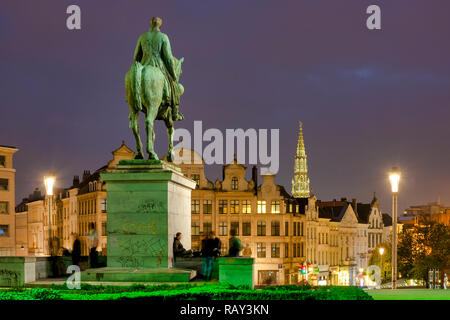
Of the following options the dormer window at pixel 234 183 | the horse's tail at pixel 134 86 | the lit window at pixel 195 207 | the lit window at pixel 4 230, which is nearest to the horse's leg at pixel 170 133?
the horse's tail at pixel 134 86

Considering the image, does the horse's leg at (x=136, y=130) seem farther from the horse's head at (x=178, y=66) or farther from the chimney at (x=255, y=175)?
the chimney at (x=255, y=175)

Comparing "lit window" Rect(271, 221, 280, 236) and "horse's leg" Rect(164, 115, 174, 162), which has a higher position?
"horse's leg" Rect(164, 115, 174, 162)

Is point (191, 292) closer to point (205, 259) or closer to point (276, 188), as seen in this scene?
point (205, 259)

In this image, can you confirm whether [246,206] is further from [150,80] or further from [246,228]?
[150,80]

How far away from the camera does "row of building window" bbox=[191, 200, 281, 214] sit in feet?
292

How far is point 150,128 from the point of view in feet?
68.5

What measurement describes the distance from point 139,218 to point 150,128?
2717mm

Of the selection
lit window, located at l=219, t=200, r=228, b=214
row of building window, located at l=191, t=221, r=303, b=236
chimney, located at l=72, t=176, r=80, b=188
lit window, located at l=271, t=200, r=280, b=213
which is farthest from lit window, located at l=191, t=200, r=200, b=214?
chimney, located at l=72, t=176, r=80, b=188

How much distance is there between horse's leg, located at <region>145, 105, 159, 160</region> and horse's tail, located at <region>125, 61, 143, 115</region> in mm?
333

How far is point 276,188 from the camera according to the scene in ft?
299

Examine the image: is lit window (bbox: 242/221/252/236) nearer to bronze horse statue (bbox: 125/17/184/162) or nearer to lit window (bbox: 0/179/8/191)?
lit window (bbox: 0/179/8/191)

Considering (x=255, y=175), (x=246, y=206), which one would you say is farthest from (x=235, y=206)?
(x=255, y=175)

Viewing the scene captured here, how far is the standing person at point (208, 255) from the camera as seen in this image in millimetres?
20391

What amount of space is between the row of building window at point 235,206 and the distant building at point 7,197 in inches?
875
